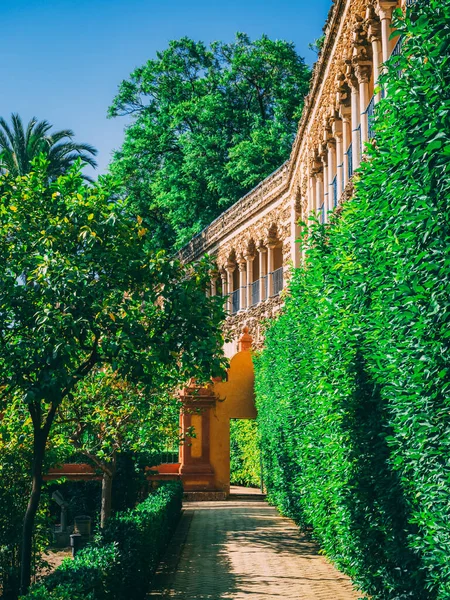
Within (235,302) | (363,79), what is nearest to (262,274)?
(235,302)

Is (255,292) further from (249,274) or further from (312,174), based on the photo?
(312,174)

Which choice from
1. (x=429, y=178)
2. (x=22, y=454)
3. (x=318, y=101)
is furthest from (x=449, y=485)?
(x=318, y=101)

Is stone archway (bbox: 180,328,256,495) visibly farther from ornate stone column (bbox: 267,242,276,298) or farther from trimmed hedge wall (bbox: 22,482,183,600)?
trimmed hedge wall (bbox: 22,482,183,600)

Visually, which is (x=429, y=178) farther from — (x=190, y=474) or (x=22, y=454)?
(x=190, y=474)

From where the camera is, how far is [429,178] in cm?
519

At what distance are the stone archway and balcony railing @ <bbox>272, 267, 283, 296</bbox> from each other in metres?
2.73

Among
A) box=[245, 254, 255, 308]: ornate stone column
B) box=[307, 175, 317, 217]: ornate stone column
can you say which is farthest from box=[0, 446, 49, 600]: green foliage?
box=[245, 254, 255, 308]: ornate stone column

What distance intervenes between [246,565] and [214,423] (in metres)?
14.7

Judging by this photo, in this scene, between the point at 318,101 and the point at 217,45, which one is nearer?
the point at 318,101

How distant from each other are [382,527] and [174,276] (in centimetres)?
448

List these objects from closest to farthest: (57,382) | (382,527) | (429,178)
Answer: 1. (429,178)
2. (382,527)
3. (57,382)

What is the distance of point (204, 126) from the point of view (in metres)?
42.0

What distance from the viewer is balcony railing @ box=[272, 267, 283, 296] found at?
30.1 metres

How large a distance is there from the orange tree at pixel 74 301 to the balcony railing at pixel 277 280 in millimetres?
19277
